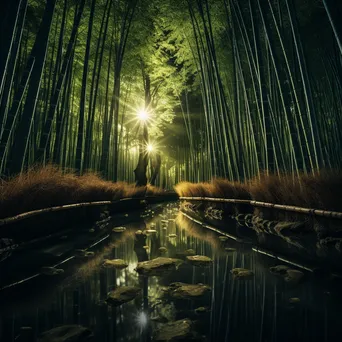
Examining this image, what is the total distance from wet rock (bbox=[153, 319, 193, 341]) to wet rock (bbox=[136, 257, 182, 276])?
79 cm

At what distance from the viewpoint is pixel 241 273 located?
6.19 feet

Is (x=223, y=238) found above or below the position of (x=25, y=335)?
above

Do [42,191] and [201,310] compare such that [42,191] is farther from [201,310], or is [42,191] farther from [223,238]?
[201,310]

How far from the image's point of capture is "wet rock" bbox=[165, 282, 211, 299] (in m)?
1.54

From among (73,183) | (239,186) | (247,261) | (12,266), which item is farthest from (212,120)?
(12,266)

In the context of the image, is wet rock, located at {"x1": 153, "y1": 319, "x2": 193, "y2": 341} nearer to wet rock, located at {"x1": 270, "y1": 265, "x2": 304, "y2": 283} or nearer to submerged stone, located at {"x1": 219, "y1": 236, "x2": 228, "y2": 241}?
wet rock, located at {"x1": 270, "y1": 265, "x2": 304, "y2": 283}

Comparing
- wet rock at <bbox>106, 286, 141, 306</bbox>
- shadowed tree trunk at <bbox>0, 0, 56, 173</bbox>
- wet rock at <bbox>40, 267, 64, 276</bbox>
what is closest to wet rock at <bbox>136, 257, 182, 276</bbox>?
wet rock at <bbox>106, 286, 141, 306</bbox>

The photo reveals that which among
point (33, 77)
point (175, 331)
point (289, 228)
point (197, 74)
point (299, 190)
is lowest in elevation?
point (175, 331)

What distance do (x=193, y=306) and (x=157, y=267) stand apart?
0.71m

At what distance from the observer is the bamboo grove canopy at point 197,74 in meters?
3.21

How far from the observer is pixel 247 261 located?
88.4 inches

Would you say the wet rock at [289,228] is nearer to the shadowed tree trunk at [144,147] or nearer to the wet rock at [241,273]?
the wet rock at [241,273]

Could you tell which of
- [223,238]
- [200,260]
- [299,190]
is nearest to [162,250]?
[200,260]

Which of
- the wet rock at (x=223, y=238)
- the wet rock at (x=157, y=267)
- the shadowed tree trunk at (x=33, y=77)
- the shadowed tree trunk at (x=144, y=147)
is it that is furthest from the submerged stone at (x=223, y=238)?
the shadowed tree trunk at (x=144, y=147)
